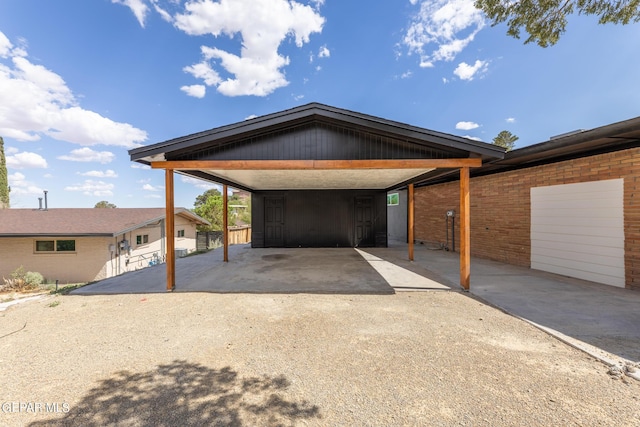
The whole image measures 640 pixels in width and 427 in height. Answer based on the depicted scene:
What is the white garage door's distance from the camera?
5.07m

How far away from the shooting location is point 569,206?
19.2ft

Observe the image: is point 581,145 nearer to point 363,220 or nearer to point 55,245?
point 363,220

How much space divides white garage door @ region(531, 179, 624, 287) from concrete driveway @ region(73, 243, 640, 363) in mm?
408

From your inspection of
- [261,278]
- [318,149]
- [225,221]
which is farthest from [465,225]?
[225,221]

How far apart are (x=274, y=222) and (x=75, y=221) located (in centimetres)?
1024

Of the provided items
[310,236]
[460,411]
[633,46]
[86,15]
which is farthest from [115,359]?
[633,46]

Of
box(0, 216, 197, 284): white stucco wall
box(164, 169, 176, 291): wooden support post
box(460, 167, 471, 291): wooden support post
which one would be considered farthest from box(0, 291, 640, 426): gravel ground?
box(0, 216, 197, 284): white stucco wall

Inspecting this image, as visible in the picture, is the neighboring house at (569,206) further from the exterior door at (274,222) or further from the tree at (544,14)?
the exterior door at (274,222)

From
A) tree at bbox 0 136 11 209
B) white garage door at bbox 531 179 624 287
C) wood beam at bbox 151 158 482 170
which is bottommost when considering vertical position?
white garage door at bbox 531 179 624 287

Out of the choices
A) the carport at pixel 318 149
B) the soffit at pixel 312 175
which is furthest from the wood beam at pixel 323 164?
the soffit at pixel 312 175

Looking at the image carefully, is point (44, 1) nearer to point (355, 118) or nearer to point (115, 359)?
point (355, 118)

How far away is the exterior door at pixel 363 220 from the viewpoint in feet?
36.7

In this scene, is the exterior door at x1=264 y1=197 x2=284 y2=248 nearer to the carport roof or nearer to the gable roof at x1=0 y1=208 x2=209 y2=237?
the carport roof

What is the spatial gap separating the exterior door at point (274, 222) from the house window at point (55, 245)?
931 centimetres
